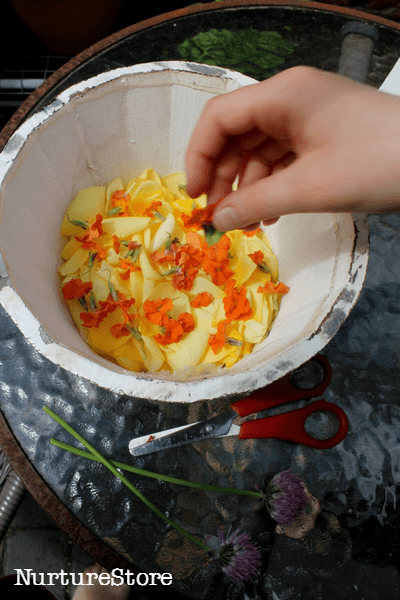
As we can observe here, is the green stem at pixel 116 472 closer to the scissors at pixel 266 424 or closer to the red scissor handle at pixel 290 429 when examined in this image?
the scissors at pixel 266 424

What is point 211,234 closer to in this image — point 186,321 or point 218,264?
point 218,264

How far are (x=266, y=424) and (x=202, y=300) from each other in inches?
9.9

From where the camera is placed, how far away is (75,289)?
76 cm

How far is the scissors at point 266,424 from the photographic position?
766 mm

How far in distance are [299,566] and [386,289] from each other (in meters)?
0.54

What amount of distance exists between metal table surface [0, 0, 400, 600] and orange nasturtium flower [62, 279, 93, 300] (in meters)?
0.15

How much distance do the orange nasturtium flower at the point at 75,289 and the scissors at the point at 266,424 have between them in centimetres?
28

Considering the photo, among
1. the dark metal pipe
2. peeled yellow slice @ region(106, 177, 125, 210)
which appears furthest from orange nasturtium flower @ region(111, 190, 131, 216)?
the dark metal pipe

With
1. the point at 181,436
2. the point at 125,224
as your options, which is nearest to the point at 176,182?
the point at 125,224

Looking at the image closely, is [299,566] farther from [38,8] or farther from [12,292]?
[38,8]

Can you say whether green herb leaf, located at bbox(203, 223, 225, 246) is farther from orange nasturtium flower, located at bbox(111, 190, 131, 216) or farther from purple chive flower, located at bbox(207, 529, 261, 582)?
purple chive flower, located at bbox(207, 529, 261, 582)

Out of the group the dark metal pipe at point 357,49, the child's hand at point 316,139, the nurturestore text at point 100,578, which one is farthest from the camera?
the dark metal pipe at point 357,49

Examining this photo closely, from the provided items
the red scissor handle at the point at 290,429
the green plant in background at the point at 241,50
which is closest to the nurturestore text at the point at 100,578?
the red scissor handle at the point at 290,429

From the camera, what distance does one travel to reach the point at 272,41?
39.4 inches
